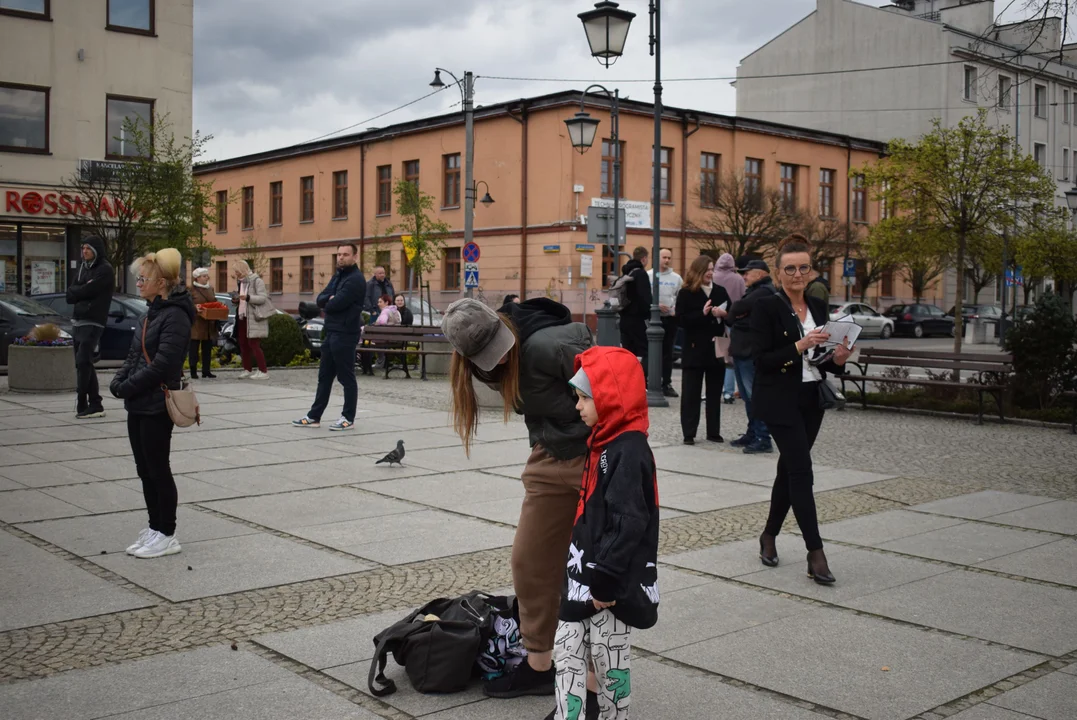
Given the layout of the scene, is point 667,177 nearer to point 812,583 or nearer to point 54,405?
point 54,405

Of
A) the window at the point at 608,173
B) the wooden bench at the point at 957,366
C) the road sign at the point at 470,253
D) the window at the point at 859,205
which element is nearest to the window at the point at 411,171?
the window at the point at 608,173

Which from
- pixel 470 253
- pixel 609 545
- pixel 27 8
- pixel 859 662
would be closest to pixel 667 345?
pixel 859 662

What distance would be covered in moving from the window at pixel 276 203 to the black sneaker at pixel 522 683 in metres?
50.9

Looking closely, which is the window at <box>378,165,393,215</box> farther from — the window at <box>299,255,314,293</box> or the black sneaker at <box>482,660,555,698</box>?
the black sneaker at <box>482,660,555,698</box>

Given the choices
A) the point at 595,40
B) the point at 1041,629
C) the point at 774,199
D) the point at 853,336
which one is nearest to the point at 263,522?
the point at 853,336

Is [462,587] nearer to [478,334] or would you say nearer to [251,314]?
[478,334]

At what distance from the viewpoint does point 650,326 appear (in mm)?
14703

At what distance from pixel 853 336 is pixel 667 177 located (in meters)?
37.5

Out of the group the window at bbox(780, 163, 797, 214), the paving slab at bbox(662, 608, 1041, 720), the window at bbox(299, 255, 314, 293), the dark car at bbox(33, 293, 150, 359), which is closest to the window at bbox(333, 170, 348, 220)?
the window at bbox(299, 255, 314, 293)

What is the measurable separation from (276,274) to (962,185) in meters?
38.9

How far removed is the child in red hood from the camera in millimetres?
3443

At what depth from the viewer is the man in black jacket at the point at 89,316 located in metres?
A: 12.3

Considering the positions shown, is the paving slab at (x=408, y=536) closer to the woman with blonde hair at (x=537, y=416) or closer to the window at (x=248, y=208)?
the woman with blonde hair at (x=537, y=416)

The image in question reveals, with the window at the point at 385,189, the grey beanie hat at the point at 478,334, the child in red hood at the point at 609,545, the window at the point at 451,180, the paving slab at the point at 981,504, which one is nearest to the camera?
the child in red hood at the point at 609,545
